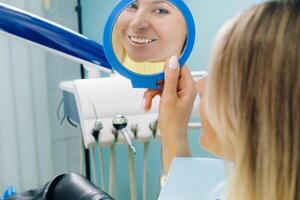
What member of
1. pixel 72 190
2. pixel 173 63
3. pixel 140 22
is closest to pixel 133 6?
pixel 140 22

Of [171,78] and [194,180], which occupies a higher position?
[171,78]

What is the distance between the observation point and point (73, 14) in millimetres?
2057

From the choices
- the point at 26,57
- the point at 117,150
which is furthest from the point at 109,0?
the point at 117,150

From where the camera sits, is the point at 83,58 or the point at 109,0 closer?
the point at 83,58

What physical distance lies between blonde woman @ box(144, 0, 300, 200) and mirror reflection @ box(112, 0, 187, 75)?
0.83ft

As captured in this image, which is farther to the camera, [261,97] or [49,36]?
[49,36]

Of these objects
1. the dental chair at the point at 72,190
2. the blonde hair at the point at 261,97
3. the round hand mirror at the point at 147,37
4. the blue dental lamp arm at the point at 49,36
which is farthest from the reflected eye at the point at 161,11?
the dental chair at the point at 72,190

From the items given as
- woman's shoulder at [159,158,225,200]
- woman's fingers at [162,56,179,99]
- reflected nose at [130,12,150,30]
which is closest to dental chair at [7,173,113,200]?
woman's shoulder at [159,158,225,200]

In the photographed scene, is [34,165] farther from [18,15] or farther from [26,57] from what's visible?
[18,15]

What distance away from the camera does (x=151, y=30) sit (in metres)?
0.89

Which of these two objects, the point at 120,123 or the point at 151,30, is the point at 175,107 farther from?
the point at 120,123

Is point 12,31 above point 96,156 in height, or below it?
above

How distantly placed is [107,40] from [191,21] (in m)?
0.18

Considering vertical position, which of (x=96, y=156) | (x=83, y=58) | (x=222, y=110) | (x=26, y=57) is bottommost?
(x=96, y=156)
